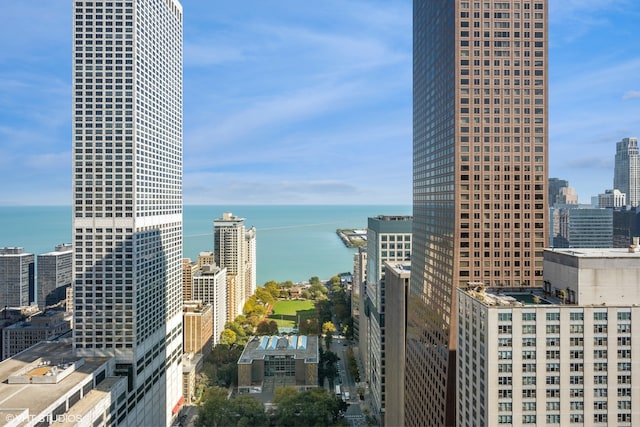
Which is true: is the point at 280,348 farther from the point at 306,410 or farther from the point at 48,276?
the point at 48,276

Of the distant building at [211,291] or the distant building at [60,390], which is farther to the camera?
the distant building at [211,291]

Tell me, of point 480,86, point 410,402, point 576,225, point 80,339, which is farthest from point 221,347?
point 576,225

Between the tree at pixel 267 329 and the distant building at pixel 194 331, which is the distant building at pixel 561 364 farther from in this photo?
the tree at pixel 267 329

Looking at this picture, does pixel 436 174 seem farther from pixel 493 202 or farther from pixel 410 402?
pixel 410 402

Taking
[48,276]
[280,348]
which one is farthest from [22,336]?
[48,276]

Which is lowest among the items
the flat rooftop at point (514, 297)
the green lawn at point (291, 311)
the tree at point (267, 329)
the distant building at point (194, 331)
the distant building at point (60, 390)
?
the green lawn at point (291, 311)

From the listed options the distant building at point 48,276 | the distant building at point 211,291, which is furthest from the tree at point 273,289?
the distant building at point 48,276
